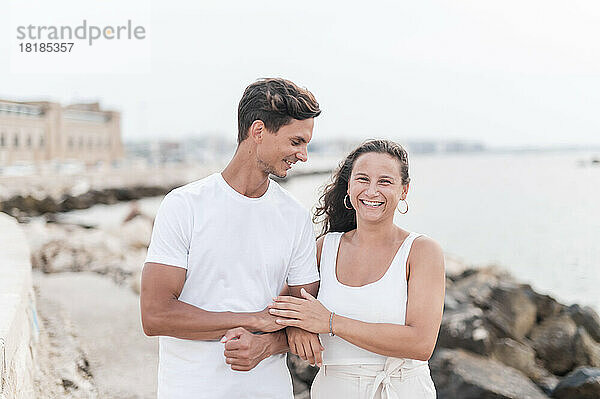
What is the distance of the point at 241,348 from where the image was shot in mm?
1941

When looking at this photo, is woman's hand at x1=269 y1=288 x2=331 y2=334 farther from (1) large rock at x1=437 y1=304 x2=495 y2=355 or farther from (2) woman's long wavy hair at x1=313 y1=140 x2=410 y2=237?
(1) large rock at x1=437 y1=304 x2=495 y2=355

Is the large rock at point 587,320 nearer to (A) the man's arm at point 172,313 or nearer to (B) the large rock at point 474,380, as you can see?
(B) the large rock at point 474,380

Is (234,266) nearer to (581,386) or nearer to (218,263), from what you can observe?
(218,263)

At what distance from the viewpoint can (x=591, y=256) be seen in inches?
867

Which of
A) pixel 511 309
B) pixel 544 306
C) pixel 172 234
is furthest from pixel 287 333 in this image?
pixel 544 306

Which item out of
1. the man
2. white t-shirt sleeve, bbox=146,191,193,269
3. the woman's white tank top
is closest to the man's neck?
the man

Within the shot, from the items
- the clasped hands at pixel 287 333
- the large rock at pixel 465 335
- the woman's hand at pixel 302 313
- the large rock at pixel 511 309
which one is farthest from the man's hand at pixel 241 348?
the large rock at pixel 511 309

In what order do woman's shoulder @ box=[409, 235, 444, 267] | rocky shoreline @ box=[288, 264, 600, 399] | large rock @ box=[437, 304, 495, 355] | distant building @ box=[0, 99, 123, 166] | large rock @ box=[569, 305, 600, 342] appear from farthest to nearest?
distant building @ box=[0, 99, 123, 166] → large rock @ box=[569, 305, 600, 342] → large rock @ box=[437, 304, 495, 355] → rocky shoreline @ box=[288, 264, 600, 399] → woman's shoulder @ box=[409, 235, 444, 267]

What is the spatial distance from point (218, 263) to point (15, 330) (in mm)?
952

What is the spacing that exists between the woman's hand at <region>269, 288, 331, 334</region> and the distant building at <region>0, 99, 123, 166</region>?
15807 millimetres

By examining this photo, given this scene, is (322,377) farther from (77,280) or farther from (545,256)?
(545,256)

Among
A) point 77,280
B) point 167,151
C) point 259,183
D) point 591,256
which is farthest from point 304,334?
point 167,151

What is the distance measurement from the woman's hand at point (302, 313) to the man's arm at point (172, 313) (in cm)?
15

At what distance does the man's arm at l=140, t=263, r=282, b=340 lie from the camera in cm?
191
